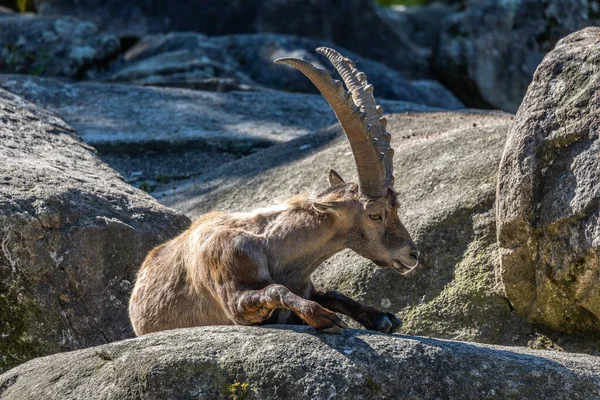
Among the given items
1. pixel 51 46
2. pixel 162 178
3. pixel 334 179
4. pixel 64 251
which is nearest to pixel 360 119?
pixel 334 179

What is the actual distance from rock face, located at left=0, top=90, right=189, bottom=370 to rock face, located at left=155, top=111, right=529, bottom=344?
1.15 meters

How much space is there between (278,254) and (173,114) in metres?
6.06

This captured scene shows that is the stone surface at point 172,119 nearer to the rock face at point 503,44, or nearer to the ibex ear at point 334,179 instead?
the ibex ear at point 334,179

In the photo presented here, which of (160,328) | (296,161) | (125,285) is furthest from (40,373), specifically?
(296,161)

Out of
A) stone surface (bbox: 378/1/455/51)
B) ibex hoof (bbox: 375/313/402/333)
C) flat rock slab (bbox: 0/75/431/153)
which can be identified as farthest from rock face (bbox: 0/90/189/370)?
stone surface (bbox: 378/1/455/51)

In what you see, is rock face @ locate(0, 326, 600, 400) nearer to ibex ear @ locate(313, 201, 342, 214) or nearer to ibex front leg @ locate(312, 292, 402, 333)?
ibex front leg @ locate(312, 292, 402, 333)

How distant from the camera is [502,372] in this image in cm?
511

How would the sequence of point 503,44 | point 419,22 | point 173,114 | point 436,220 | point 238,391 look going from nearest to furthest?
point 238,391 < point 436,220 < point 173,114 < point 503,44 < point 419,22

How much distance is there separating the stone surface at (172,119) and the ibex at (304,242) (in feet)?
13.1

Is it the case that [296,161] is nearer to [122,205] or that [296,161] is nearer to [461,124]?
[461,124]

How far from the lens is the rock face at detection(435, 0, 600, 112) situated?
17609 mm

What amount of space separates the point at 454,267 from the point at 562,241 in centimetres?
108

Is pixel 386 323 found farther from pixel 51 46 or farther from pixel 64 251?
pixel 51 46

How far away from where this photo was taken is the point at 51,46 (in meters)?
15.1
